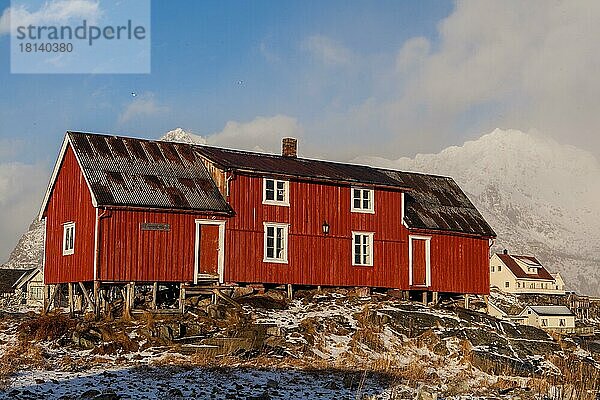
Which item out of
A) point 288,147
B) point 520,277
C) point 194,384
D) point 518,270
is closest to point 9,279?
point 288,147

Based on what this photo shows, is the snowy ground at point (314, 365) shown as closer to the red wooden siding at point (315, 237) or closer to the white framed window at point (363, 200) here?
the red wooden siding at point (315, 237)

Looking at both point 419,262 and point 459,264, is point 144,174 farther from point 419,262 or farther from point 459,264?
point 459,264

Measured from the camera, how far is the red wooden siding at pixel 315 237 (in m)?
39.7

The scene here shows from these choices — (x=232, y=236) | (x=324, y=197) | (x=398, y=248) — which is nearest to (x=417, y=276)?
(x=398, y=248)

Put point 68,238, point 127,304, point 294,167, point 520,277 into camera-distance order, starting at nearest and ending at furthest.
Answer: point 127,304 < point 68,238 < point 294,167 < point 520,277

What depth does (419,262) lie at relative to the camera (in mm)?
45375

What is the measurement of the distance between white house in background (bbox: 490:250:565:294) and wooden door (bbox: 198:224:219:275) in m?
88.8

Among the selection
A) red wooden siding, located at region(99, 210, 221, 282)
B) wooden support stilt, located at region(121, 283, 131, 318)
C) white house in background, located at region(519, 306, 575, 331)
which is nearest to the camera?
wooden support stilt, located at region(121, 283, 131, 318)

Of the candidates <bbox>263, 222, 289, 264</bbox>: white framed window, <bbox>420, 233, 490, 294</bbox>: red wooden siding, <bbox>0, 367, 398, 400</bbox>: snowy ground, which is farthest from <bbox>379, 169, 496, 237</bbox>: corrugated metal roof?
<bbox>0, 367, 398, 400</bbox>: snowy ground

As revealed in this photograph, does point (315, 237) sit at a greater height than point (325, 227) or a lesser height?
lesser

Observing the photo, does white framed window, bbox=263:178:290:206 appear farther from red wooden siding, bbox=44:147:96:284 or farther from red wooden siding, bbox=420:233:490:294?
red wooden siding, bbox=420:233:490:294

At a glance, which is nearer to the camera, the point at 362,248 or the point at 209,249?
the point at 209,249

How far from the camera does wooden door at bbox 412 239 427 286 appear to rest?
45094 mm

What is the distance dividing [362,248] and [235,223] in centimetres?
736
